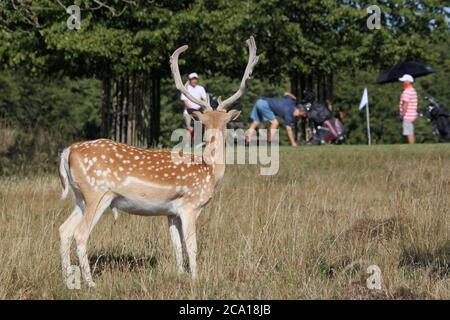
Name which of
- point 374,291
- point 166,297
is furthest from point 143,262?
point 374,291

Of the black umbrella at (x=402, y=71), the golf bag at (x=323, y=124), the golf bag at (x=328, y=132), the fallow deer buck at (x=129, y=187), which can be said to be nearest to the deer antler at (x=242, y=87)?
the fallow deer buck at (x=129, y=187)

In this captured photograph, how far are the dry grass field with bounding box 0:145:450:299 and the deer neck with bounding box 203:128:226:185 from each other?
0.69 metres

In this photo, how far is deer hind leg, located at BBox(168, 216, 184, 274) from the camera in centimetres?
741

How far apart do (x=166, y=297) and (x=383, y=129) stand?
180ft

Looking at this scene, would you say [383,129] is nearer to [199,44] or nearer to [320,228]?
[199,44]

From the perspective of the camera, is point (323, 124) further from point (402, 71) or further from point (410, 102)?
point (402, 71)

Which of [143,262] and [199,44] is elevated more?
[199,44]

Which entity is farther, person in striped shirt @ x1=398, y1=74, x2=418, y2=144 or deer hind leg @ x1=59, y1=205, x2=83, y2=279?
person in striped shirt @ x1=398, y1=74, x2=418, y2=144

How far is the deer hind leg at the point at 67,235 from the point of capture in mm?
7070

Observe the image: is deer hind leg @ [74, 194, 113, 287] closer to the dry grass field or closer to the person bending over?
the dry grass field

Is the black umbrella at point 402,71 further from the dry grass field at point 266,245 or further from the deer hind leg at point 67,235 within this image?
the deer hind leg at point 67,235

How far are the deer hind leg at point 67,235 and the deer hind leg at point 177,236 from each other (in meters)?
0.74

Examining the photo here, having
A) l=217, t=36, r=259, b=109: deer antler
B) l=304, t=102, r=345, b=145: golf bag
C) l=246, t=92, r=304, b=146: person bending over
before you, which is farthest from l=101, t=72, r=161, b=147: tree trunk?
l=217, t=36, r=259, b=109: deer antler
